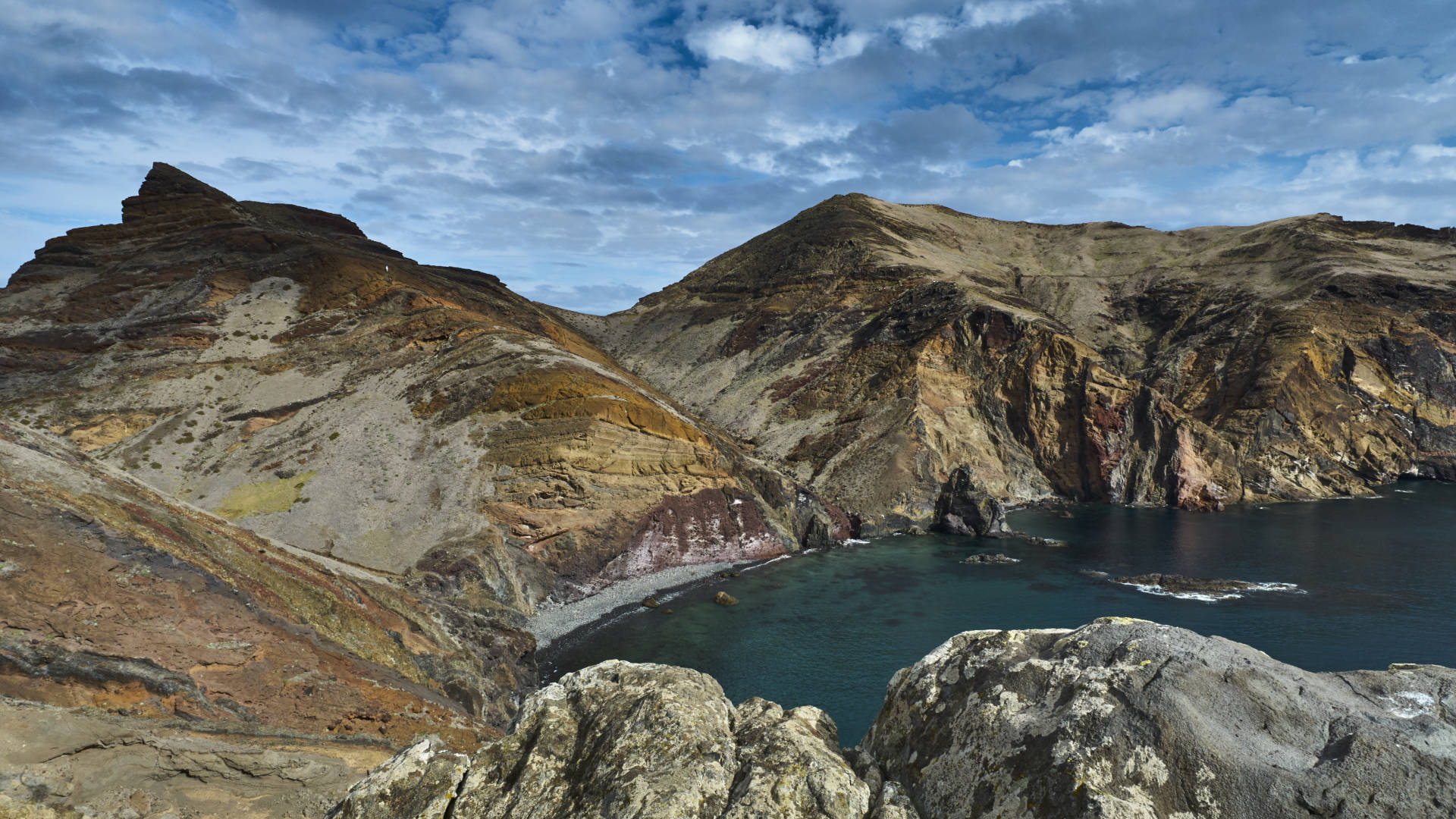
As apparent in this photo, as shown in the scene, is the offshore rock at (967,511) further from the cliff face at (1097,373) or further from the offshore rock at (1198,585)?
the offshore rock at (1198,585)

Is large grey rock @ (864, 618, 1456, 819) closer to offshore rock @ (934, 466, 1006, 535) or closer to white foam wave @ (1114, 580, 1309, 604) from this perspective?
white foam wave @ (1114, 580, 1309, 604)

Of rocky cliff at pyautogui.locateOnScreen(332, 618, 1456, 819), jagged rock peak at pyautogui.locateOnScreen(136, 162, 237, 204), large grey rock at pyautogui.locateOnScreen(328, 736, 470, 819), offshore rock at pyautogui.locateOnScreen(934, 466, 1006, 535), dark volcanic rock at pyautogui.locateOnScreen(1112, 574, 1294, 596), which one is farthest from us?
jagged rock peak at pyautogui.locateOnScreen(136, 162, 237, 204)

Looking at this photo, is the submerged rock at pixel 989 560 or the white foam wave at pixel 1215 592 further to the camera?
the submerged rock at pixel 989 560

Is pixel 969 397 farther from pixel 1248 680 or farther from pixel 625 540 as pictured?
pixel 1248 680

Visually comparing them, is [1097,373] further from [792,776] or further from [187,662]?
[187,662]

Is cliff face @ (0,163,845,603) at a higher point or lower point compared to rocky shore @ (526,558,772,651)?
higher

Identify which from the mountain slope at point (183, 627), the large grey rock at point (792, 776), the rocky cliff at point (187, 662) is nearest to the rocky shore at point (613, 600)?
the rocky cliff at point (187, 662)

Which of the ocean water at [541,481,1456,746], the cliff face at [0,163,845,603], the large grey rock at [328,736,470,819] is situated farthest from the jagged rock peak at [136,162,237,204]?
the large grey rock at [328,736,470,819]
